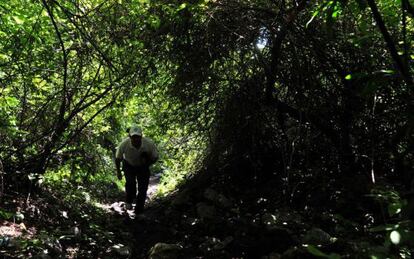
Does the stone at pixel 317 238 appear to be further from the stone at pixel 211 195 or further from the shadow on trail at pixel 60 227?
the stone at pixel 211 195

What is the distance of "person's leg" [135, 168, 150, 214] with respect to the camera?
681cm

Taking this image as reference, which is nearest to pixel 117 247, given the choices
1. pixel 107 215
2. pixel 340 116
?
pixel 107 215

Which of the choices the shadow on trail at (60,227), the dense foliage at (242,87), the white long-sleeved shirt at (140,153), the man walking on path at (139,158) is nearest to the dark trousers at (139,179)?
the man walking on path at (139,158)

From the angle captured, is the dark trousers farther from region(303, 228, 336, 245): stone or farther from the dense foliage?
region(303, 228, 336, 245): stone

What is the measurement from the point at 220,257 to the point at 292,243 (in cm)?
80

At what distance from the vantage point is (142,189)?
269 inches

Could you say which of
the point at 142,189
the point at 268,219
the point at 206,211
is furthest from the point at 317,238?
the point at 142,189

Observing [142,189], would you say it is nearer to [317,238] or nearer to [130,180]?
[130,180]

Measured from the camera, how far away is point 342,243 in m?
3.68

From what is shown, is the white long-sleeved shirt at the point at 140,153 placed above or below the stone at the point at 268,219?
above

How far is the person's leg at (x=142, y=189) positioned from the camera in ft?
22.3

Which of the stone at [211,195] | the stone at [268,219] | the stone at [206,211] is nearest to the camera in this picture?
the stone at [268,219]

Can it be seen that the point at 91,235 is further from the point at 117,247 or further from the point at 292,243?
the point at 292,243

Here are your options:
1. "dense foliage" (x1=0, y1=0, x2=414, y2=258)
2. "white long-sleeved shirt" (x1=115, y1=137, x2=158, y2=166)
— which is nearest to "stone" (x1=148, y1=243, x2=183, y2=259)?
"dense foliage" (x1=0, y1=0, x2=414, y2=258)
